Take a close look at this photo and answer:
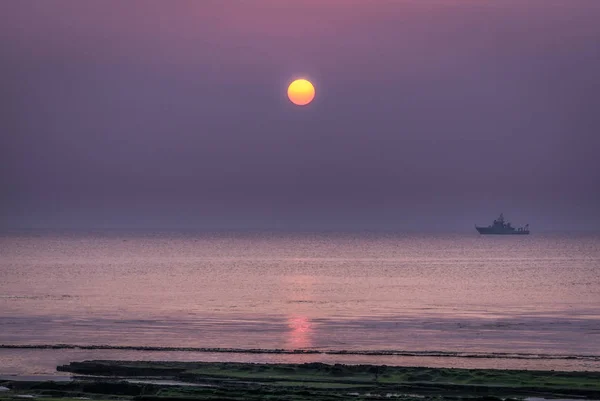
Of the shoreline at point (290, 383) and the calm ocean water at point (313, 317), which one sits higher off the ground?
the calm ocean water at point (313, 317)

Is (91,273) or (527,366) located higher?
(91,273)

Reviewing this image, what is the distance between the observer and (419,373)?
33.7 metres

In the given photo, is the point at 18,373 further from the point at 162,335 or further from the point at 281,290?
the point at 281,290

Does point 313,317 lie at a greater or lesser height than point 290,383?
greater

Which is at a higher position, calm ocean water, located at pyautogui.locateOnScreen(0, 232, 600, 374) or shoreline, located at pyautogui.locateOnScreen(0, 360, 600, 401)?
calm ocean water, located at pyautogui.locateOnScreen(0, 232, 600, 374)

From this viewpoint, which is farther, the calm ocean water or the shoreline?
the calm ocean water

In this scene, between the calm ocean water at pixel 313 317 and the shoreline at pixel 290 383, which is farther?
the calm ocean water at pixel 313 317

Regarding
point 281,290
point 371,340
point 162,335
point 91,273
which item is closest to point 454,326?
point 371,340

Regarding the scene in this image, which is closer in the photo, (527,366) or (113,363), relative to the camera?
(113,363)

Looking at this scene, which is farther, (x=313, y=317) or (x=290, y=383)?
(x=313, y=317)

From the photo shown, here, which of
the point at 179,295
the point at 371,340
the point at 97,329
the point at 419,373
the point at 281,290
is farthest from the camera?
the point at 281,290

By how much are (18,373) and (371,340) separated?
58.4 ft

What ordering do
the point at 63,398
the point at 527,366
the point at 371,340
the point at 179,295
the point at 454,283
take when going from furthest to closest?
the point at 454,283, the point at 179,295, the point at 371,340, the point at 527,366, the point at 63,398

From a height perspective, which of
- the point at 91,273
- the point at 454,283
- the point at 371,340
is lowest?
the point at 371,340
